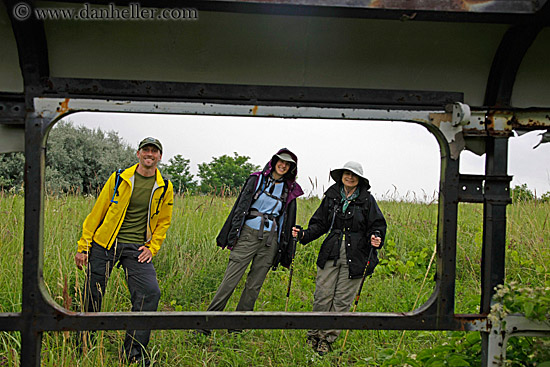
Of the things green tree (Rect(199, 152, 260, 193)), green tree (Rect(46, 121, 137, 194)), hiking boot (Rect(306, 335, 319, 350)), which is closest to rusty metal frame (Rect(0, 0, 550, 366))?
hiking boot (Rect(306, 335, 319, 350))

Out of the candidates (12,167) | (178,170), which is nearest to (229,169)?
(178,170)

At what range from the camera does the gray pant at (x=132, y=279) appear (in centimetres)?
404

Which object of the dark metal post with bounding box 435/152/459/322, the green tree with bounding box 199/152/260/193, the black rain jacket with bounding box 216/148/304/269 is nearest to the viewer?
the dark metal post with bounding box 435/152/459/322

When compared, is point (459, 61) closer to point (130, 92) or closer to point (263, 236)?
point (130, 92)

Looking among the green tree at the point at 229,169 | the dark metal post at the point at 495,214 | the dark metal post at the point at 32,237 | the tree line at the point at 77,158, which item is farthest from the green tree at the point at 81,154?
the dark metal post at the point at 495,214

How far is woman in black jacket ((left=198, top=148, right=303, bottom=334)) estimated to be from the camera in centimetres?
495

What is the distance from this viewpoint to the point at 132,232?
14.1 feet

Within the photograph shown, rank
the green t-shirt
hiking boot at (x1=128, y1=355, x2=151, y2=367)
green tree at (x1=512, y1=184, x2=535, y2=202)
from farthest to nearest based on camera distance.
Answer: green tree at (x1=512, y1=184, x2=535, y2=202), the green t-shirt, hiking boot at (x1=128, y1=355, x2=151, y2=367)

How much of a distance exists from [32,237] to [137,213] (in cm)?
159

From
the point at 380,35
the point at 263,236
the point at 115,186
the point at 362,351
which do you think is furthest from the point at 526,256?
the point at 115,186

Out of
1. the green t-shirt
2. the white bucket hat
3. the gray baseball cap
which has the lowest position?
the green t-shirt

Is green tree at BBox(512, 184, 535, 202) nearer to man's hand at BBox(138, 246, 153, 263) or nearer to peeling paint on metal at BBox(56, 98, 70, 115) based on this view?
man's hand at BBox(138, 246, 153, 263)

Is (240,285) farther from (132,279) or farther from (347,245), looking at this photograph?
(132,279)

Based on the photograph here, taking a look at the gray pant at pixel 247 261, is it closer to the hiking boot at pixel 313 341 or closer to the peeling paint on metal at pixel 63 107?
the hiking boot at pixel 313 341
